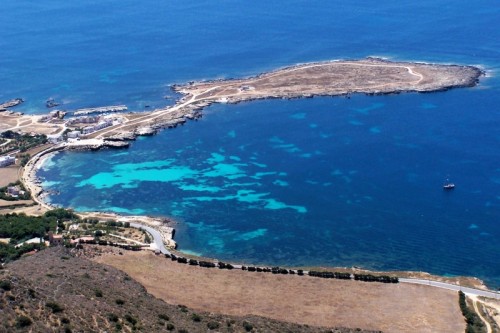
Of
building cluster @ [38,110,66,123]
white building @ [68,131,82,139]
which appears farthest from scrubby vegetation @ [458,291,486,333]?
building cluster @ [38,110,66,123]

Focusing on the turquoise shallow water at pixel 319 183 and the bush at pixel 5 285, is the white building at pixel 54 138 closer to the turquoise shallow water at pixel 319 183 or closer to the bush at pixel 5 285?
the turquoise shallow water at pixel 319 183

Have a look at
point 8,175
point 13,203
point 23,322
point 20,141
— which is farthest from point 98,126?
point 23,322

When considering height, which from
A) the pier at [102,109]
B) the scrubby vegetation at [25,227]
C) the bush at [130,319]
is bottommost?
the bush at [130,319]

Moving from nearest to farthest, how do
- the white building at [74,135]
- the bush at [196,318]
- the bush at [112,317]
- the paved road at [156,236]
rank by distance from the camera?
the bush at [112,317]
the bush at [196,318]
the paved road at [156,236]
the white building at [74,135]

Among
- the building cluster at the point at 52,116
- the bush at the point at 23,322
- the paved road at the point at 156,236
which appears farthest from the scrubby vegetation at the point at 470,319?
the building cluster at the point at 52,116

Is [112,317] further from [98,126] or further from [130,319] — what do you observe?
[98,126]

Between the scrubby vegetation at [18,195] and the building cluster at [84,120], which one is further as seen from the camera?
the building cluster at [84,120]
